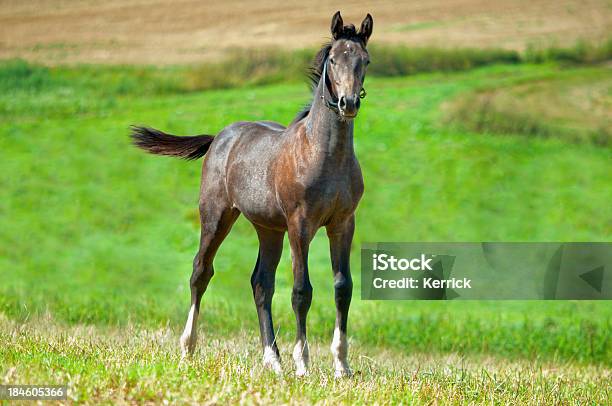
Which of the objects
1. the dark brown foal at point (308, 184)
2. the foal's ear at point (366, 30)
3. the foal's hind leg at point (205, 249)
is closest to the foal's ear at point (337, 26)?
the dark brown foal at point (308, 184)

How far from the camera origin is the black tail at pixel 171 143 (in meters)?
10.5

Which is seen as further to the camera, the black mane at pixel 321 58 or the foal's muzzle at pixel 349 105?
the black mane at pixel 321 58

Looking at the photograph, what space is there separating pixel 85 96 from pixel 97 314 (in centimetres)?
1519

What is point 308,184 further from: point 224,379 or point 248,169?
point 224,379

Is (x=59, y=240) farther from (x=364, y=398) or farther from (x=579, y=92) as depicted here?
(x=579, y=92)

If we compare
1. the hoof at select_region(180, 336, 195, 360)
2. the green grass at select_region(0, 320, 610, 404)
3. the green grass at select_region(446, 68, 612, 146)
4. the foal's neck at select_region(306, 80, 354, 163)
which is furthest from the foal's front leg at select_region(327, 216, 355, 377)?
the green grass at select_region(446, 68, 612, 146)

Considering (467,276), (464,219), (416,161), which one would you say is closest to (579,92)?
(416,161)

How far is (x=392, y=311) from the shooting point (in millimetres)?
14344

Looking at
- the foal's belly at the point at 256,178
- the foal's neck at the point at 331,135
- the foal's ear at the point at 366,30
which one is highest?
the foal's ear at the point at 366,30

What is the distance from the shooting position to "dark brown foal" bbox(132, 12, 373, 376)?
801 cm

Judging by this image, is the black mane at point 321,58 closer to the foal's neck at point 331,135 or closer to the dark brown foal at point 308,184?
the dark brown foal at point 308,184

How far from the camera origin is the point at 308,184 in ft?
26.7

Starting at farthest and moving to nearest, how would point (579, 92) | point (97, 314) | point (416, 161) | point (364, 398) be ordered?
point (579, 92) < point (416, 161) < point (97, 314) < point (364, 398)

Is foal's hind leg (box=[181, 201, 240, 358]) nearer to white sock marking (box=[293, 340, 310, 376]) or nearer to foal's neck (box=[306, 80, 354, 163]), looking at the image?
white sock marking (box=[293, 340, 310, 376])
